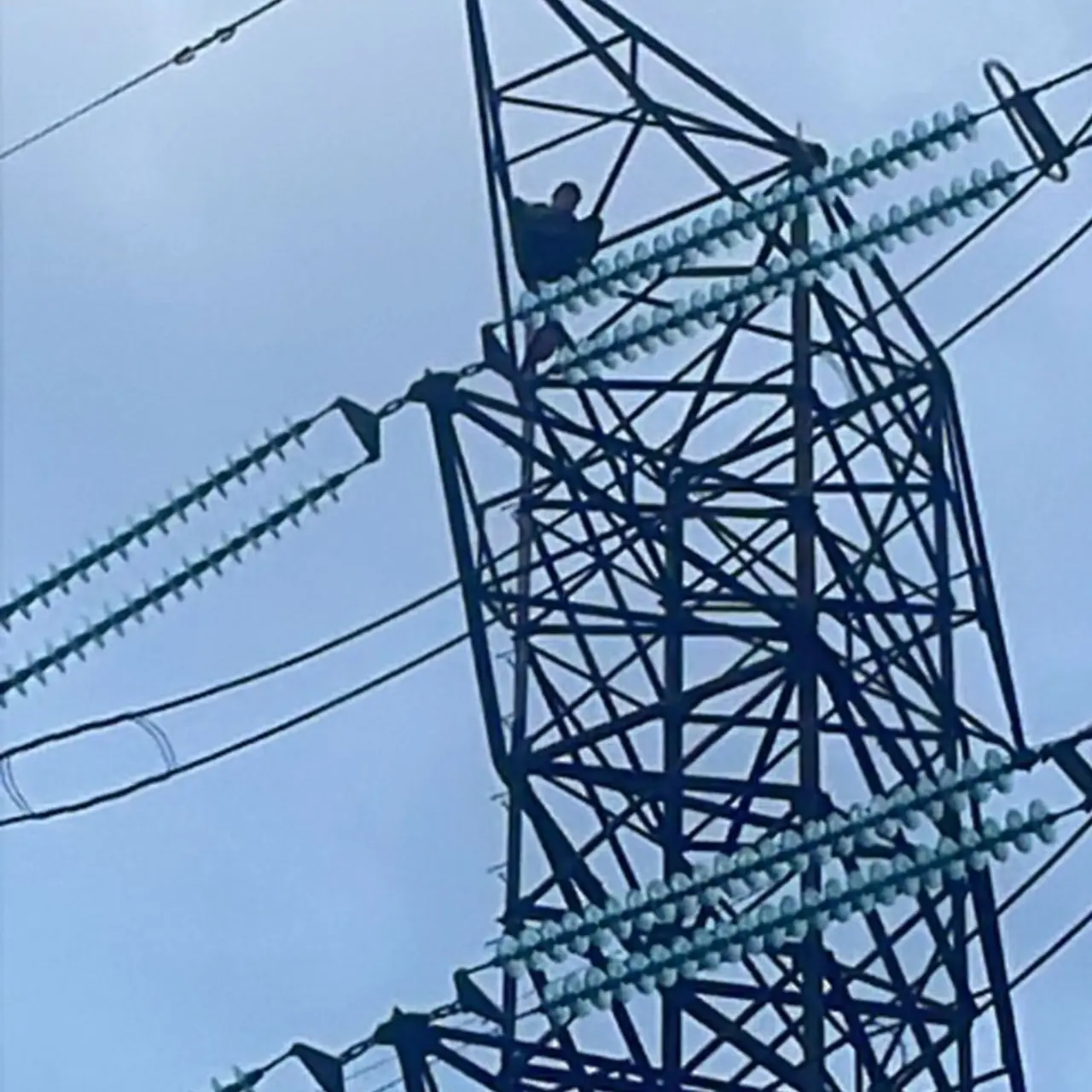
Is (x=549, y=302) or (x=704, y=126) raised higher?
(x=704, y=126)

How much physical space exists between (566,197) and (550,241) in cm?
46

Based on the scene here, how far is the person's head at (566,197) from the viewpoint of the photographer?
23688 millimetres

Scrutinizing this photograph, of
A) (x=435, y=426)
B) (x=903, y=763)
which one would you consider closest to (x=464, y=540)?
(x=435, y=426)

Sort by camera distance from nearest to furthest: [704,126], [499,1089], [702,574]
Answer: [499,1089] → [702,574] → [704,126]

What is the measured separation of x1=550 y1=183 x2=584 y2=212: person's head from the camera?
23688 millimetres

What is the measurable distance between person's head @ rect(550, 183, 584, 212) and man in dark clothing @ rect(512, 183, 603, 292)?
72 mm

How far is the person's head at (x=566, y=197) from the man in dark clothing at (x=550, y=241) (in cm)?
7

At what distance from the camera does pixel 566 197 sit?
23.8 metres

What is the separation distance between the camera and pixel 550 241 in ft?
76.8

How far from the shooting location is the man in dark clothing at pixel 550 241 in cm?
2338

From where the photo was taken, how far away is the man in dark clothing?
920 inches

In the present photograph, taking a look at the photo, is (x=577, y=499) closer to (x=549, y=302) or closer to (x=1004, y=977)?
(x=549, y=302)

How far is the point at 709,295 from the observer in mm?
21094

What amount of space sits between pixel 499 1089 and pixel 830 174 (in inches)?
184
